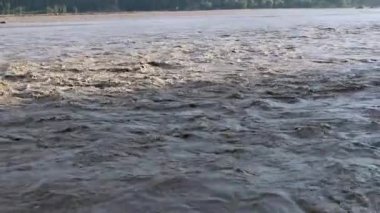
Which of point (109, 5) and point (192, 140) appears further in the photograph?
point (109, 5)

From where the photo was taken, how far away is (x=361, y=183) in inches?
238

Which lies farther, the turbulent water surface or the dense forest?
the dense forest

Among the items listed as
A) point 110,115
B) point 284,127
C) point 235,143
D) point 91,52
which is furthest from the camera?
point 91,52

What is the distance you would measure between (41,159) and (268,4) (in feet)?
349

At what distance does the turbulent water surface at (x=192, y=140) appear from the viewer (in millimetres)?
5789

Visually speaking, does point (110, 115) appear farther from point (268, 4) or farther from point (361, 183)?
point (268, 4)

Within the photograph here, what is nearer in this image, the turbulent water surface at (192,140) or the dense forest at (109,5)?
the turbulent water surface at (192,140)

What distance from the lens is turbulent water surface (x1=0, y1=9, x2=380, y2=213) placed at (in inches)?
228

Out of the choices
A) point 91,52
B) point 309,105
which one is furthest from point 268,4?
point 309,105

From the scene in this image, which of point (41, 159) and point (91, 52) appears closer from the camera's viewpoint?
point (41, 159)

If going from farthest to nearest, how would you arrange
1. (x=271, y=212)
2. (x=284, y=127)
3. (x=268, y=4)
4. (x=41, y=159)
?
(x=268, y=4)
(x=284, y=127)
(x=41, y=159)
(x=271, y=212)

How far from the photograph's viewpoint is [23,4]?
9675 centimetres

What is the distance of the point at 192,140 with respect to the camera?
797cm

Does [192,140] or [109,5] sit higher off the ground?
[192,140]
